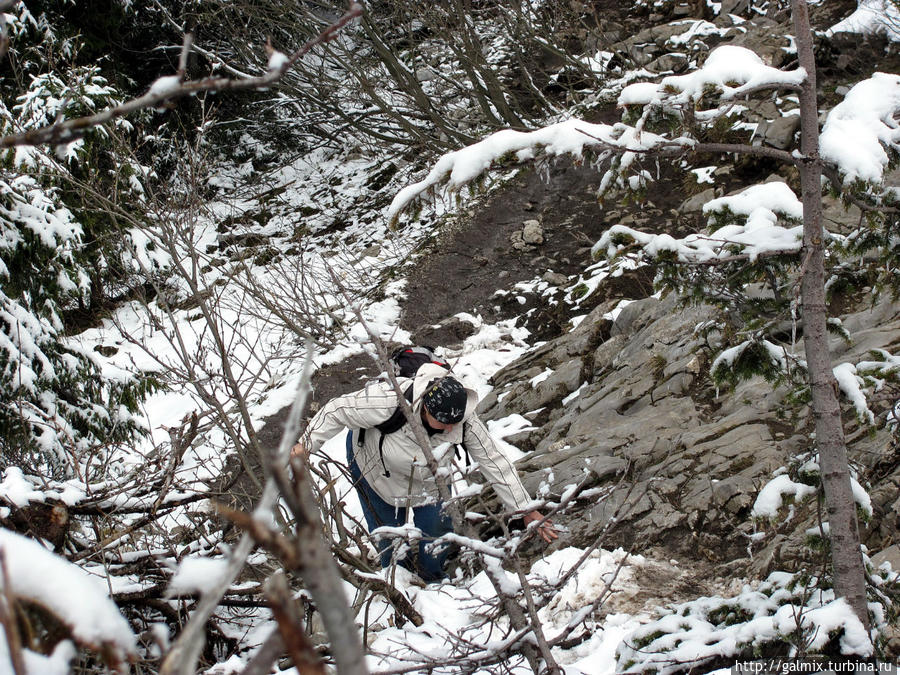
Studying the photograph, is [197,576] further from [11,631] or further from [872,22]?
[872,22]

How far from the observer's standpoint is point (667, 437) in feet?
14.4

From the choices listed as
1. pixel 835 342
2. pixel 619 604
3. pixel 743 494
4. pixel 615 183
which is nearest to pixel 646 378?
pixel 835 342

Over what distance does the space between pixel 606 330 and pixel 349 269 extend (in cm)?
497

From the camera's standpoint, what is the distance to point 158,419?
7.95 meters

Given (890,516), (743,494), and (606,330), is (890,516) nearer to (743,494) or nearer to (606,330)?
(743,494)

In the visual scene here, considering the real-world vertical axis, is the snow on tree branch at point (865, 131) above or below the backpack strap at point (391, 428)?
below

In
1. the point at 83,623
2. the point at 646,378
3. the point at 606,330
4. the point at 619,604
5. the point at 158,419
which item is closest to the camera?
the point at 83,623

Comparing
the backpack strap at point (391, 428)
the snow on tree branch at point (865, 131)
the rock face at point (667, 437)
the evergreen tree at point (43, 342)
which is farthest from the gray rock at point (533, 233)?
the snow on tree branch at point (865, 131)

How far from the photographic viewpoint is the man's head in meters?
3.34

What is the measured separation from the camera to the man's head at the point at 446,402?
3337 mm

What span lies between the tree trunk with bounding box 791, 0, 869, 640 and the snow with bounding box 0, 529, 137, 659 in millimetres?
2037

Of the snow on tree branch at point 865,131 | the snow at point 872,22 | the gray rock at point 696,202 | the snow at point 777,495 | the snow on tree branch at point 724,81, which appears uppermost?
the snow at point 872,22

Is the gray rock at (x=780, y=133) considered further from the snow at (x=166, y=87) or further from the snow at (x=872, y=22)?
the snow at (x=166, y=87)

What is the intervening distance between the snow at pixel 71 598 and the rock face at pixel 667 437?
181 cm
